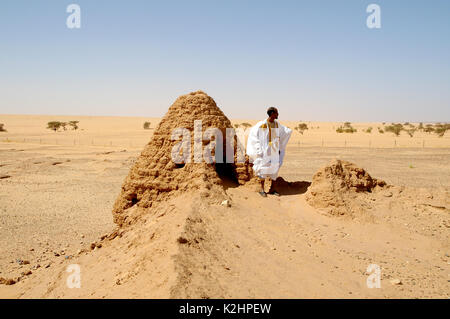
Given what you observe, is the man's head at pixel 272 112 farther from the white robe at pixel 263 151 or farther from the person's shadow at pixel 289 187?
the person's shadow at pixel 289 187

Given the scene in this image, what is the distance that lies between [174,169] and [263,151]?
1.61 m

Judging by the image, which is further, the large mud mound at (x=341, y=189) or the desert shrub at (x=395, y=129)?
the desert shrub at (x=395, y=129)

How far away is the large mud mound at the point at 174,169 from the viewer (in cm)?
507

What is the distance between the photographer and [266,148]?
5699 mm

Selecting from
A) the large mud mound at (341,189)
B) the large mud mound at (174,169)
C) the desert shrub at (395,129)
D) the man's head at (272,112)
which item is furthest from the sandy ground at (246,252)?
the desert shrub at (395,129)

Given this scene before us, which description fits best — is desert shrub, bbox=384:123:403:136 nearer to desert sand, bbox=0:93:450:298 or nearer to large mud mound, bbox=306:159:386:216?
desert sand, bbox=0:93:450:298

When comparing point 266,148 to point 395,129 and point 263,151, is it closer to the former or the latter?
point 263,151

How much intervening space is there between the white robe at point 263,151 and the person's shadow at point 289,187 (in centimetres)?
39

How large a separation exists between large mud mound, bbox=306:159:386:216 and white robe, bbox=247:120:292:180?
0.75 metres

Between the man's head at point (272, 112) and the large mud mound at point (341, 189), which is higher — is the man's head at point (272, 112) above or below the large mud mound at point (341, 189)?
above

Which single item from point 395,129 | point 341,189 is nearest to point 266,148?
point 341,189

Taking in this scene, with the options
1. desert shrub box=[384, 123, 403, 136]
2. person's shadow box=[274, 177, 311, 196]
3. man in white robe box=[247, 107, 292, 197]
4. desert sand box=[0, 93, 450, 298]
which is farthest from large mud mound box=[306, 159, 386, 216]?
desert shrub box=[384, 123, 403, 136]

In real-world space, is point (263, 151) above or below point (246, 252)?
above
